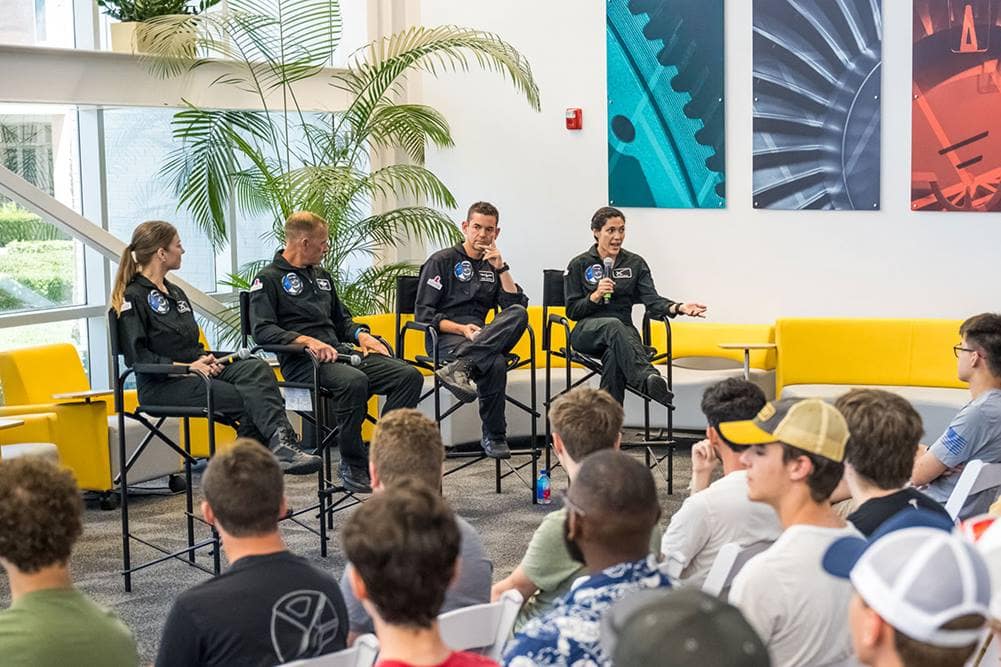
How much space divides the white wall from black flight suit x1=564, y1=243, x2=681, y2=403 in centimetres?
117

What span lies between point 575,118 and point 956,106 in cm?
233

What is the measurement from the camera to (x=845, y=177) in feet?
25.6

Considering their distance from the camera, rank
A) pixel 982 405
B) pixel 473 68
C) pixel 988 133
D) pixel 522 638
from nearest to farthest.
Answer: pixel 522 638
pixel 982 405
pixel 988 133
pixel 473 68

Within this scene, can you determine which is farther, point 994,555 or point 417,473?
point 417,473

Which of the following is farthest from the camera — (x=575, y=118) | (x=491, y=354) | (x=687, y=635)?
(x=575, y=118)

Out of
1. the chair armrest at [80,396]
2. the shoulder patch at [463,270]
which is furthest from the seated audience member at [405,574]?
the shoulder patch at [463,270]

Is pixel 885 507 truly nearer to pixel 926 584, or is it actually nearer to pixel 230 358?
pixel 926 584

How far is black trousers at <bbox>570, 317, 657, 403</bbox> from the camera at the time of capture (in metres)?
6.55

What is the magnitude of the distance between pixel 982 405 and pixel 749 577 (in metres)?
1.89

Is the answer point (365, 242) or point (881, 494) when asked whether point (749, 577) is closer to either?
point (881, 494)

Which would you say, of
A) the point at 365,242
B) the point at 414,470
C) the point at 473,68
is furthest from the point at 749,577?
the point at 473,68

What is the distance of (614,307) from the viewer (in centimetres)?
708

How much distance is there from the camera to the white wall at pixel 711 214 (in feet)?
25.0

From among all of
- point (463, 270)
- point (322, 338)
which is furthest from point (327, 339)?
point (463, 270)
